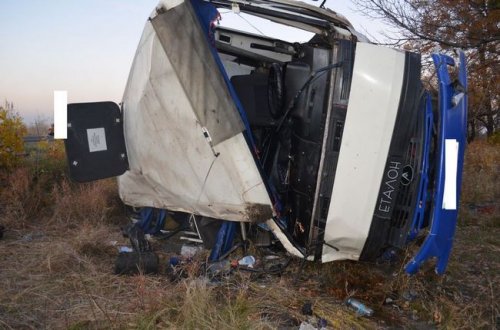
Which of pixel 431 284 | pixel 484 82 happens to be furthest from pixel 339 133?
pixel 484 82

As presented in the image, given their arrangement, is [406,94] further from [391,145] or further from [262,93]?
[262,93]

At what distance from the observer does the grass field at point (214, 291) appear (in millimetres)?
2717

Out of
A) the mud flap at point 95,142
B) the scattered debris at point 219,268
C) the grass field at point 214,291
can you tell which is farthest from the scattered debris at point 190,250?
the mud flap at point 95,142

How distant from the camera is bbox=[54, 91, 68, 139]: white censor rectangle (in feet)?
11.8

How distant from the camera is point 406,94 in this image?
2953mm

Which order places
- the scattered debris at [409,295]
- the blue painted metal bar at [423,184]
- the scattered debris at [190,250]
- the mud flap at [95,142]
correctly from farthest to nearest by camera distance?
1. the scattered debris at [190,250]
2. the mud flap at [95,142]
3. the scattered debris at [409,295]
4. the blue painted metal bar at [423,184]

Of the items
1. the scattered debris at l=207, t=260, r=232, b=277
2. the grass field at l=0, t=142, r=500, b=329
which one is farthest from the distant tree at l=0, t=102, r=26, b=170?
the scattered debris at l=207, t=260, r=232, b=277

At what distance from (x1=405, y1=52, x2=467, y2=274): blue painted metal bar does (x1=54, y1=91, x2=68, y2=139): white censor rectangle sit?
9.34 feet

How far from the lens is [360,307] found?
2.99 metres

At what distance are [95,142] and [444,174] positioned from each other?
290 cm

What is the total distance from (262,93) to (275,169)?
0.72 m

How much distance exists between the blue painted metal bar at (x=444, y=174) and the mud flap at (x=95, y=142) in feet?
8.80

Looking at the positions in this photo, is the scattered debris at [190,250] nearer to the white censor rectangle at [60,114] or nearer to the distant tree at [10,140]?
the white censor rectangle at [60,114]

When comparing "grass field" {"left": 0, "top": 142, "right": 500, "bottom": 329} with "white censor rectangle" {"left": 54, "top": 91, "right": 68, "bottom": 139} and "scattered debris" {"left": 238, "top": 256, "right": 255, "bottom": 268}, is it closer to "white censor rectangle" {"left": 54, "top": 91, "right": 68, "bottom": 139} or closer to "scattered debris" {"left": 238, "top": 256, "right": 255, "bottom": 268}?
"scattered debris" {"left": 238, "top": 256, "right": 255, "bottom": 268}
